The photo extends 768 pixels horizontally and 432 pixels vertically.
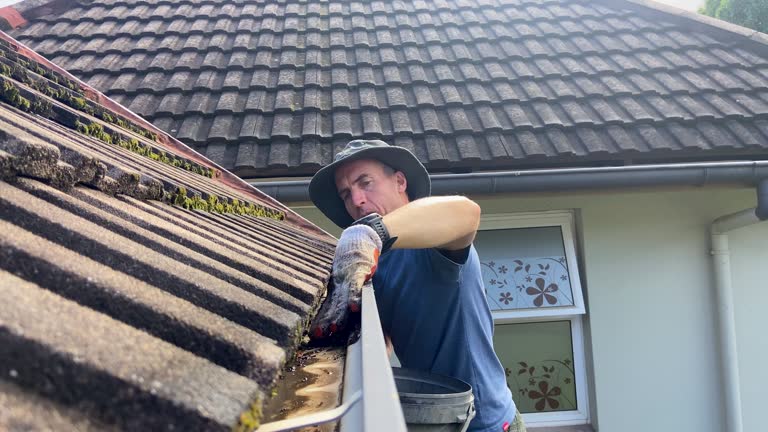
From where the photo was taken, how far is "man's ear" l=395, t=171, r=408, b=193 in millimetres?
2234

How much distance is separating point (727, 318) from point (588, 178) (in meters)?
1.47

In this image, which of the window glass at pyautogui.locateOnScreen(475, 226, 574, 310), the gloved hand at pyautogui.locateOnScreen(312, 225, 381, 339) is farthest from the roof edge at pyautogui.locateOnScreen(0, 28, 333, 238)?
the window glass at pyautogui.locateOnScreen(475, 226, 574, 310)

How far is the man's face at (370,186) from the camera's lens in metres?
2.11

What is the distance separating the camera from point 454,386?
1.46m

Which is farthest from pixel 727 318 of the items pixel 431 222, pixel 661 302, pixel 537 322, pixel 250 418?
pixel 250 418

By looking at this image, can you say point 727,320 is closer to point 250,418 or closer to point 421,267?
point 421,267

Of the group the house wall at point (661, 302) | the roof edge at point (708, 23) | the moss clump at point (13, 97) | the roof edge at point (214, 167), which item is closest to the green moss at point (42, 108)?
the moss clump at point (13, 97)

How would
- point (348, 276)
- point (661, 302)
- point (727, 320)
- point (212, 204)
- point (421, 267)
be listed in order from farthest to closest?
1. point (661, 302)
2. point (727, 320)
3. point (421, 267)
4. point (212, 204)
5. point (348, 276)

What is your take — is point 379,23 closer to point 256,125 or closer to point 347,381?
point 256,125

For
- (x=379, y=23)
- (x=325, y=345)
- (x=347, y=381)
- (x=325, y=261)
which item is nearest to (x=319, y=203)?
(x=325, y=261)

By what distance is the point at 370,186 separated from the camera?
2121 mm

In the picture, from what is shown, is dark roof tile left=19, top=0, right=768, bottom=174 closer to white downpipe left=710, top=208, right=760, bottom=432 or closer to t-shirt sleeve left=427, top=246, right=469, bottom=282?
white downpipe left=710, top=208, right=760, bottom=432

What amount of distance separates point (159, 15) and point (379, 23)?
2318 mm

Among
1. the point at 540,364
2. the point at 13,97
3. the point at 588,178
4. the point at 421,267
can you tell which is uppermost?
the point at 588,178
